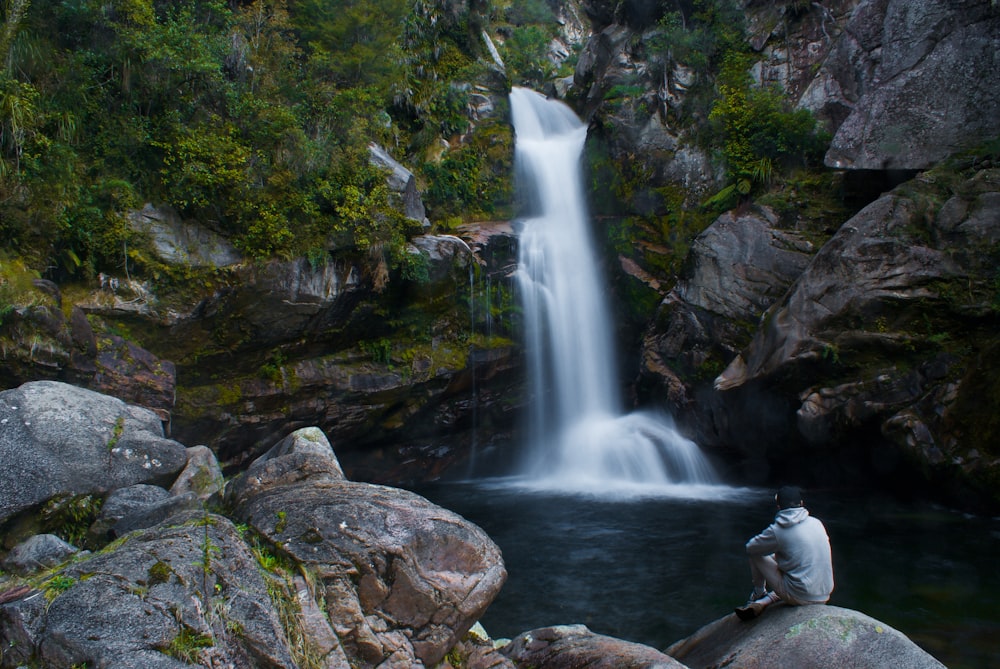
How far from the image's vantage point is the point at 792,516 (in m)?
5.22

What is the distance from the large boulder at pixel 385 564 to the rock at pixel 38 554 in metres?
1.97

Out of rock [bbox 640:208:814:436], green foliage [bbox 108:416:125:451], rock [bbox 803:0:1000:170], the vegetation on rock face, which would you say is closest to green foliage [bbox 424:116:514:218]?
the vegetation on rock face

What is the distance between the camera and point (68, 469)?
6.66 meters

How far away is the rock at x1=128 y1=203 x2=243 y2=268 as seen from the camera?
37.8 feet

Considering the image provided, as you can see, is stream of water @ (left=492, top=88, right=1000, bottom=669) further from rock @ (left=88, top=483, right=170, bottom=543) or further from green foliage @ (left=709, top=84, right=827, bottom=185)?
green foliage @ (left=709, top=84, right=827, bottom=185)

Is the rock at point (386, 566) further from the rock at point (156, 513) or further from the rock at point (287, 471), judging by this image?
the rock at point (156, 513)

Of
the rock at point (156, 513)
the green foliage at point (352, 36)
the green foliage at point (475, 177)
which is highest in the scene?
the green foliage at point (352, 36)

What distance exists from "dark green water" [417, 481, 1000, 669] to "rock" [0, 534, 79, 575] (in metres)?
4.80

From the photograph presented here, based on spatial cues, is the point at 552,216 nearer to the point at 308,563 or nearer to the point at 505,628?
the point at 505,628

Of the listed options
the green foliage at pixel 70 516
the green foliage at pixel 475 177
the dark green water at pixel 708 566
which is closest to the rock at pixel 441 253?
the green foliage at pixel 475 177

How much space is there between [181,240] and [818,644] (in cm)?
1206

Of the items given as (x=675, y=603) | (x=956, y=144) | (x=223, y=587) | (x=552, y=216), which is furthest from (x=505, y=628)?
(x=552, y=216)

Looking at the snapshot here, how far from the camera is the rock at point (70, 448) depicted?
21.2ft

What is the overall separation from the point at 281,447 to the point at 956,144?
1342 cm
